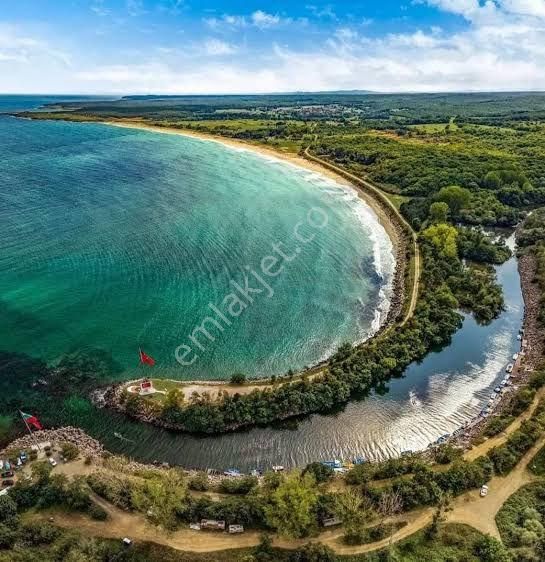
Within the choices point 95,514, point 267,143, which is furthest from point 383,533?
point 267,143

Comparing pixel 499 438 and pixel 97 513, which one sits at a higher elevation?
pixel 97 513

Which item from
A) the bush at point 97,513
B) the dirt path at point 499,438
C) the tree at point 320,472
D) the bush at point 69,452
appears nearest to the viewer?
the bush at point 97,513

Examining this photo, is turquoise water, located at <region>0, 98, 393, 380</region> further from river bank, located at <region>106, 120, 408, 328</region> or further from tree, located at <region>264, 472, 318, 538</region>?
tree, located at <region>264, 472, 318, 538</region>

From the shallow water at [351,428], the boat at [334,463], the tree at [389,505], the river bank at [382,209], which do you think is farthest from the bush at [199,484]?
the tree at [389,505]

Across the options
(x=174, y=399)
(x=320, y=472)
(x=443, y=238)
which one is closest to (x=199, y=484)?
(x=174, y=399)

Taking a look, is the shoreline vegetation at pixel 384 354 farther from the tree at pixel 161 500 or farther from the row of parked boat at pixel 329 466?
the tree at pixel 161 500

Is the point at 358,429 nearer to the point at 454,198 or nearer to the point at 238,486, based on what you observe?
the point at 238,486
